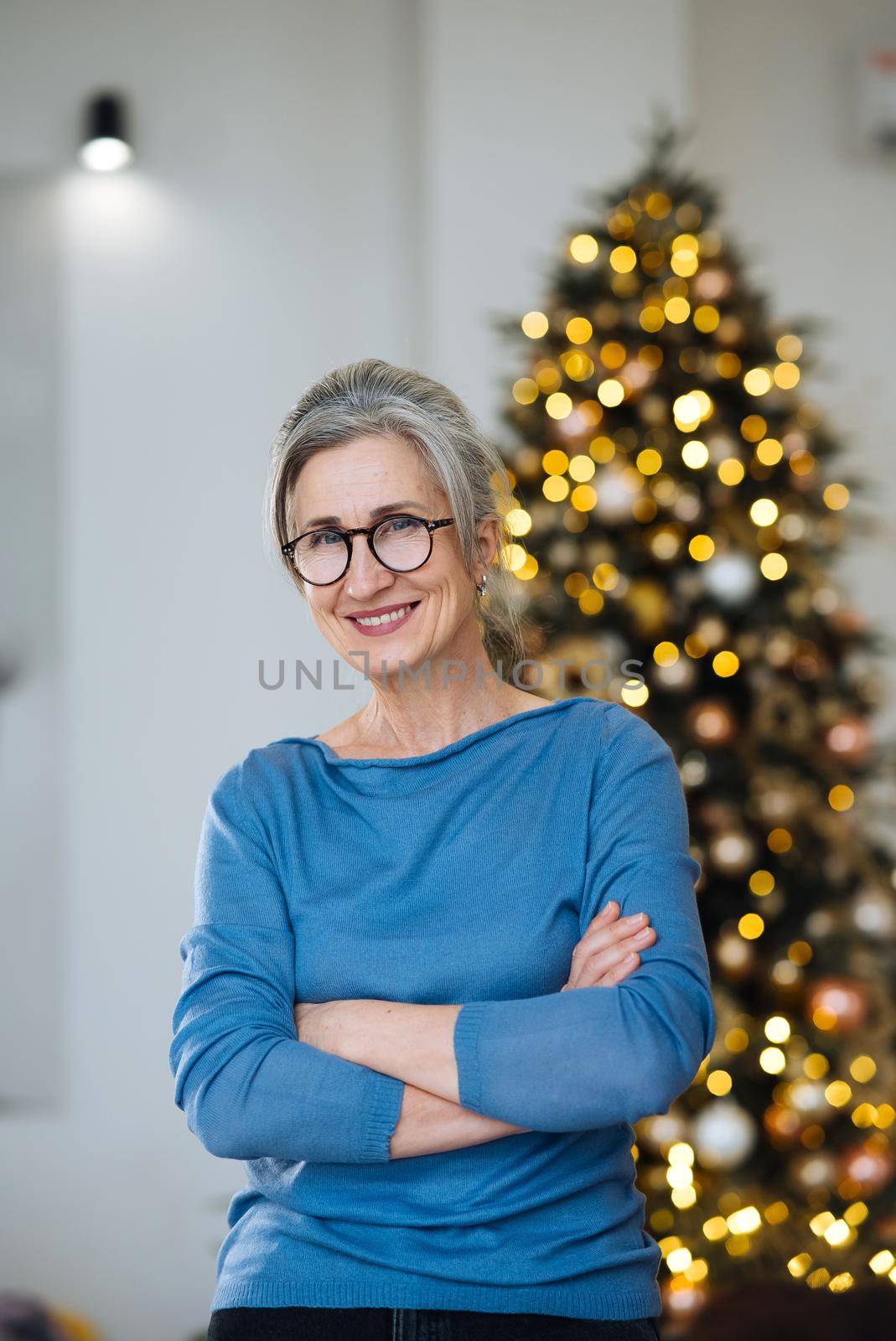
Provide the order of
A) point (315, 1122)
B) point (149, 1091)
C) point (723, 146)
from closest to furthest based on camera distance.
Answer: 1. point (315, 1122)
2. point (149, 1091)
3. point (723, 146)

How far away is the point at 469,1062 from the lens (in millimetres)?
1177

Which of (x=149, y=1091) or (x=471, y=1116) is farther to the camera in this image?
(x=149, y=1091)

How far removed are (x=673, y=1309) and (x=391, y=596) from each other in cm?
156

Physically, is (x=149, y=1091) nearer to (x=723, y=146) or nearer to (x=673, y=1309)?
(x=673, y=1309)

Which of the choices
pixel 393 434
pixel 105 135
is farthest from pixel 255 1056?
pixel 105 135

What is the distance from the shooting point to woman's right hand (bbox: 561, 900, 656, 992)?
1217mm

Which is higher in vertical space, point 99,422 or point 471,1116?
point 99,422

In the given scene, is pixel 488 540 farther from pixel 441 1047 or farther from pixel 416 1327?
pixel 416 1327

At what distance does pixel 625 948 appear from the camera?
1223mm

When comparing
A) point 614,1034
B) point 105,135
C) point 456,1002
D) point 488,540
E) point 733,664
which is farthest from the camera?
point 105,135

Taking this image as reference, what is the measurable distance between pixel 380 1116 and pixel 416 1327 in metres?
0.19

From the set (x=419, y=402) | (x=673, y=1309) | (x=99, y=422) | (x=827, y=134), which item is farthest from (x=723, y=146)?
(x=673, y=1309)

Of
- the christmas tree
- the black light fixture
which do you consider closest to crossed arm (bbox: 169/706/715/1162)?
the christmas tree

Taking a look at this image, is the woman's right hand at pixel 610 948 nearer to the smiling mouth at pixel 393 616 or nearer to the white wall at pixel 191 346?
the smiling mouth at pixel 393 616
